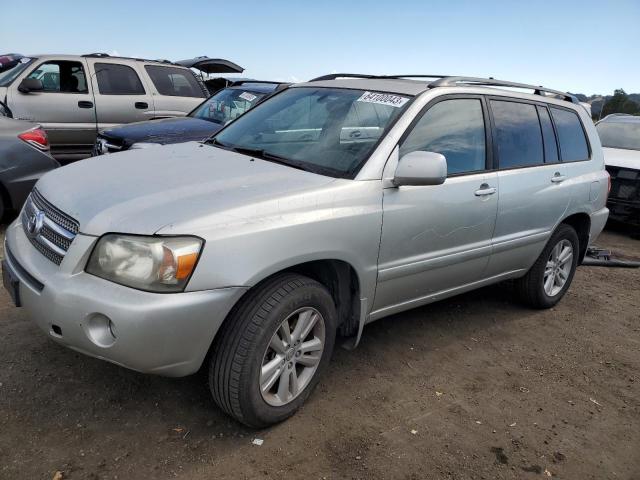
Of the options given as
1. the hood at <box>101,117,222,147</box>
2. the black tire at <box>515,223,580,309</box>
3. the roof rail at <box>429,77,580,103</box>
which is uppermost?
the roof rail at <box>429,77,580,103</box>

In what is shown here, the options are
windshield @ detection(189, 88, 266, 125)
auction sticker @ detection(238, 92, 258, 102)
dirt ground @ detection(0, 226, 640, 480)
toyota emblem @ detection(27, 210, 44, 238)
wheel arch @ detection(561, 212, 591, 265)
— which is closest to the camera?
dirt ground @ detection(0, 226, 640, 480)

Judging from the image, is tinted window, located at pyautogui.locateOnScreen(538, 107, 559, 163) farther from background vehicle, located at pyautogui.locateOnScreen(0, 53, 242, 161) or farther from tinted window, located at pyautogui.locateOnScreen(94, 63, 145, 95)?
tinted window, located at pyautogui.locateOnScreen(94, 63, 145, 95)

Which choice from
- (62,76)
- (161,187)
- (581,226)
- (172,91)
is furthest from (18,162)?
(581,226)

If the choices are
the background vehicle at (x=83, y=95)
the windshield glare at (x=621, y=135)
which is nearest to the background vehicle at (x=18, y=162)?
the background vehicle at (x=83, y=95)

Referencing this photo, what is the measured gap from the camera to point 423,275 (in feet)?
10.8

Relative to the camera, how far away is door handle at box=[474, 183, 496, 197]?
3.46 meters

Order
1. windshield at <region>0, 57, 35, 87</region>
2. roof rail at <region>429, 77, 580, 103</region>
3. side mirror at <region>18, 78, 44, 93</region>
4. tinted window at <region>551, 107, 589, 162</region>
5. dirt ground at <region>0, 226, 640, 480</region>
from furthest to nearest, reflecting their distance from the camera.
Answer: windshield at <region>0, 57, 35, 87</region> → side mirror at <region>18, 78, 44, 93</region> → tinted window at <region>551, 107, 589, 162</region> → roof rail at <region>429, 77, 580, 103</region> → dirt ground at <region>0, 226, 640, 480</region>

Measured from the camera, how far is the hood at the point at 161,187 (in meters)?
2.35

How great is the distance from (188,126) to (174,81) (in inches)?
113

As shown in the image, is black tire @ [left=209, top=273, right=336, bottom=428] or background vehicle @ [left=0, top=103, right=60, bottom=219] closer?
black tire @ [left=209, top=273, right=336, bottom=428]

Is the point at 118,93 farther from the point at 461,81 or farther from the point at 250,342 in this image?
the point at 250,342

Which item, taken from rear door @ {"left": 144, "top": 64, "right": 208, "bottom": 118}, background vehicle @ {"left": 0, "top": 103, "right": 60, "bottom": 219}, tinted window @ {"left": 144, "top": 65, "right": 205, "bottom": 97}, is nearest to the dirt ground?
background vehicle @ {"left": 0, "top": 103, "right": 60, "bottom": 219}

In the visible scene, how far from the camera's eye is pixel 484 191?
11.5ft

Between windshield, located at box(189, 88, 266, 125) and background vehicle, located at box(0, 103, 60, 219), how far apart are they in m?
2.19
